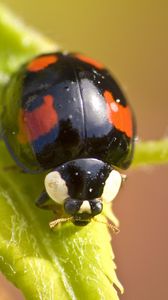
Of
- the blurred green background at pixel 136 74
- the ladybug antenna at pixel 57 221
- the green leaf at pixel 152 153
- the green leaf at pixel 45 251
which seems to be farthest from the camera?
the blurred green background at pixel 136 74

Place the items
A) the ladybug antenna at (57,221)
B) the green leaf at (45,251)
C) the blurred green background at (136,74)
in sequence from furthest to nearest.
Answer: the blurred green background at (136,74) < the ladybug antenna at (57,221) < the green leaf at (45,251)

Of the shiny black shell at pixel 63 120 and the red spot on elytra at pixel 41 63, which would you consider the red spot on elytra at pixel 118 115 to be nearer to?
the shiny black shell at pixel 63 120

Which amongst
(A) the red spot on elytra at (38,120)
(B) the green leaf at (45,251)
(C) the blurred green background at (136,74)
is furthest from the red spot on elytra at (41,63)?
(C) the blurred green background at (136,74)

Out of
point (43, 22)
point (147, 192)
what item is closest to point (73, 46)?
point (43, 22)

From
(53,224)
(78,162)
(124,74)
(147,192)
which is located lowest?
(53,224)

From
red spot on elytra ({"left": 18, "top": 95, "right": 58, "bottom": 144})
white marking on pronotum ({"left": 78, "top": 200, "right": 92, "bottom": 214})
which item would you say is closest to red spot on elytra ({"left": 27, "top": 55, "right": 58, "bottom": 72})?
red spot on elytra ({"left": 18, "top": 95, "right": 58, "bottom": 144})

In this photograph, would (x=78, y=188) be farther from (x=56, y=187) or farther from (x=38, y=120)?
(x=38, y=120)

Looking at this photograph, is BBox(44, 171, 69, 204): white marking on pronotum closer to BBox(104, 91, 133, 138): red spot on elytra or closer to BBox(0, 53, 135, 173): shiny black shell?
BBox(0, 53, 135, 173): shiny black shell

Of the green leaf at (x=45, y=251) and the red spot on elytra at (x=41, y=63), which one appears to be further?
the red spot on elytra at (x=41, y=63)

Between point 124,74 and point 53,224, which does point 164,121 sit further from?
point 53,224
